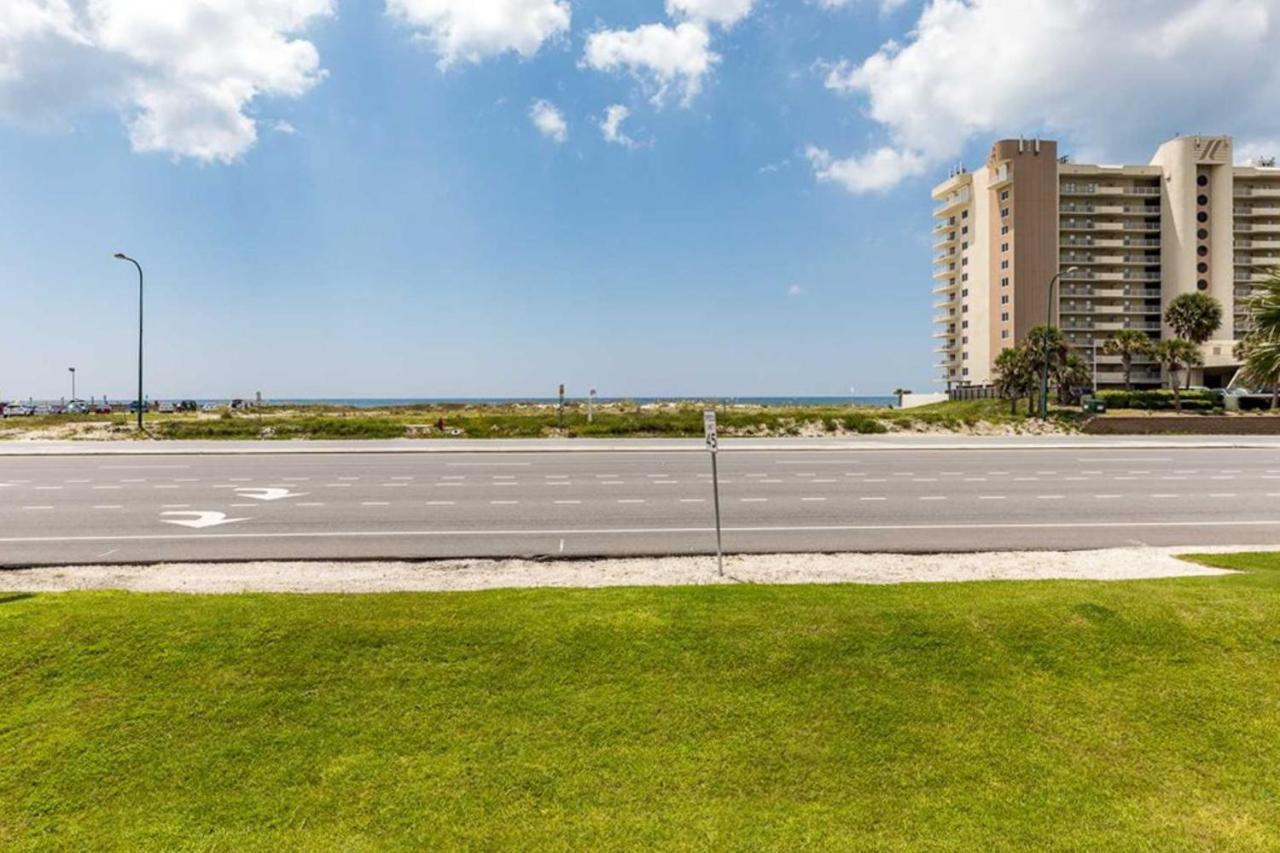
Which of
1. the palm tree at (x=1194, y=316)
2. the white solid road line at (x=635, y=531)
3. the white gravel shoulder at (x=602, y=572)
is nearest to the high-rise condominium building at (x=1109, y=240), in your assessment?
the palm tree at (x=1194, y=316)

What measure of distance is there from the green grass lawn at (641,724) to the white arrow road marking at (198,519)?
21.6ft

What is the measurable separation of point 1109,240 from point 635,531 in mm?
107102

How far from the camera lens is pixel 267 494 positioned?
51.7ft

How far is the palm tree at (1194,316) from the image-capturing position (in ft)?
232

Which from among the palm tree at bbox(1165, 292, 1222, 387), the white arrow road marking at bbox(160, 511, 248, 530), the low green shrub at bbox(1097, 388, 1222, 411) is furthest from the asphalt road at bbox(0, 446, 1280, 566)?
the palm tree at bbox(1165, 292, 1222, 387)

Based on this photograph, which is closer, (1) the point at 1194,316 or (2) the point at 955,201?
(1) the point at 1194,316

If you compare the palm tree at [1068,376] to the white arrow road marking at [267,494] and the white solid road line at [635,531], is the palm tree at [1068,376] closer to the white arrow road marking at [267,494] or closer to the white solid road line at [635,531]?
the white solid road line at [635,531]

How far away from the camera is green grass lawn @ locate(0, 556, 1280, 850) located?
3666 mm

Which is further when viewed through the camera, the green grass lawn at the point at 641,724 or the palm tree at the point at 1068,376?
the palm tree at the point at 1068,376

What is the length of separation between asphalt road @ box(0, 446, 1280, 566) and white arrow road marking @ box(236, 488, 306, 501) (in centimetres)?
8

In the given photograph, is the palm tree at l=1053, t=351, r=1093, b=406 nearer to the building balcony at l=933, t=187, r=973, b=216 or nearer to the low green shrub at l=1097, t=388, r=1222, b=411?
the low green shrub at l=1097, t=388, r=1222, b=411

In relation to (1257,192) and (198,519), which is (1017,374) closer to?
(198,519)

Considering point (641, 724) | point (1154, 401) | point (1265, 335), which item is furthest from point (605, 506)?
point (1154, 401)

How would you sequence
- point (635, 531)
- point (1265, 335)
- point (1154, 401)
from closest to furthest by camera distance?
1. point (1265, 335)
2. point (635, 531)
3. point (1154, 401)
